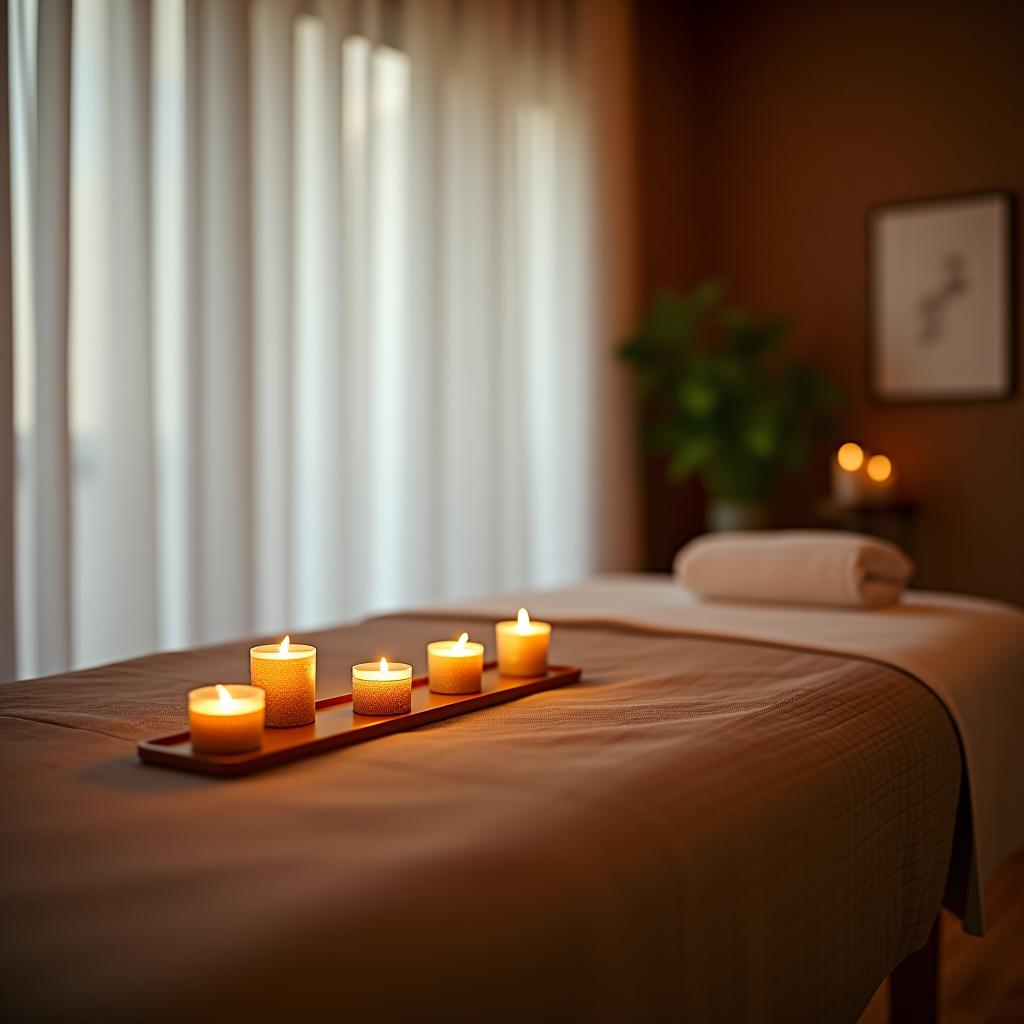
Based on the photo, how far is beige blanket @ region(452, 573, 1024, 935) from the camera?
139 cm

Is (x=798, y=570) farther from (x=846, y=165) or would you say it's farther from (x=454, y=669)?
(x=846, y=165)

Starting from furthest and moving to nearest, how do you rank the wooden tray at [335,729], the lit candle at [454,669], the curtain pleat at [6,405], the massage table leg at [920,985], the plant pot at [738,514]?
the plant pot at [738,514] < the curtain pleat at [6,405] < the massage table leg at [920,985] < the lit candle at [454,669] < the wooden tray at [335,729]

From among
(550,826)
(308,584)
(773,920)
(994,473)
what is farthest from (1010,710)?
(994,473)

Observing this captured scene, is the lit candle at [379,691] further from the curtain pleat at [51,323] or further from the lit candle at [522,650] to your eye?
the curtain pleat at [51,323]

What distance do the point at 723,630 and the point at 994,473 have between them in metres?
2.11

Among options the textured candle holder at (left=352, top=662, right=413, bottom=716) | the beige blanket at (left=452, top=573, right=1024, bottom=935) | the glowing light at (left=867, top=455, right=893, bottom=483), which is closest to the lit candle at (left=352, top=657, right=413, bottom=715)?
the textured candle holder at (left=352, top=662, right=413, bottom=716)

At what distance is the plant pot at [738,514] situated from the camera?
3469 mm

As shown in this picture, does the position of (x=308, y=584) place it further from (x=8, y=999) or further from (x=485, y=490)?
(x=8, y=999)

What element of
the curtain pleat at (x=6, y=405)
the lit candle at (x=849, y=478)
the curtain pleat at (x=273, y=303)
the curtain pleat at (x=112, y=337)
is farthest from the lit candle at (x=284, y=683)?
the lit candle at (x=849, y=478)

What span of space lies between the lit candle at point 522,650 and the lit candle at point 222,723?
0.40 m

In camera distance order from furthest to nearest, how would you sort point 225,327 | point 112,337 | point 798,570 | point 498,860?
point 225,327
point 112,337
point 798,570
point 498,860

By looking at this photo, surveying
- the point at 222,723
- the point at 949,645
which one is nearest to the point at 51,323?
the point at 222,723

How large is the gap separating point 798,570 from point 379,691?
1020mm

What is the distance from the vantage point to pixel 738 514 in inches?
137
